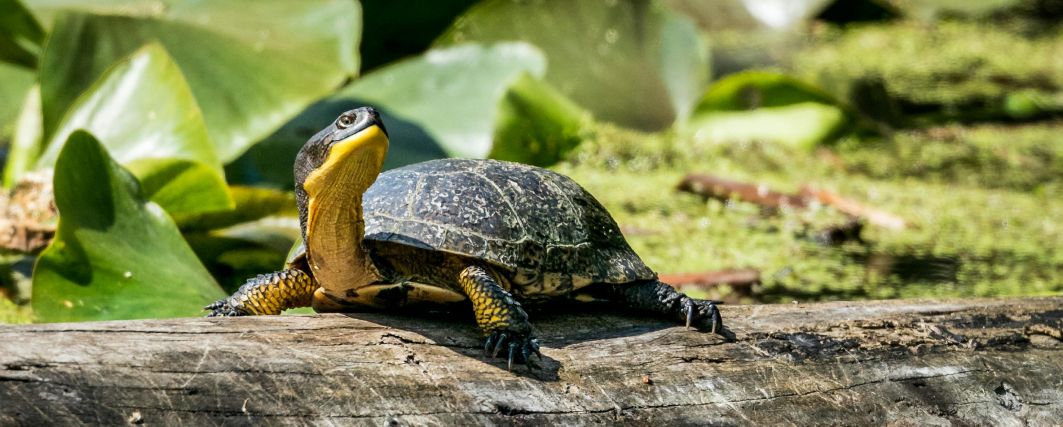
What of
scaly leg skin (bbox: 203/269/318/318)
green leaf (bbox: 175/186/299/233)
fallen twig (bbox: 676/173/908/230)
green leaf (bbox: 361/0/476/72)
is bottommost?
scaly leg skin (bbox: 203/269/318/318)

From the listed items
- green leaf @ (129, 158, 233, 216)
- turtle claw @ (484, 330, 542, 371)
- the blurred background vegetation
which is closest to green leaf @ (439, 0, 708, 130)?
the blurred background vegetation

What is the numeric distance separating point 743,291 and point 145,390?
2329mm

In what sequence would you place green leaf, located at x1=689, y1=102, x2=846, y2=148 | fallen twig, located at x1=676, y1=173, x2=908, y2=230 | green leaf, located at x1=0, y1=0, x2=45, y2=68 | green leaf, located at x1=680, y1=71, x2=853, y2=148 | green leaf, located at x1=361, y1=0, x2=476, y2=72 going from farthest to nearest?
1. green leaf, located at x1=689, y1=102, x2=846, y2=148
2. green leaf, located at x1=680, y1=71, x2=853, y2=148
3. fallen twig, located at x1=676, y1=173, x2=908, y2=230
4. green leaf, located at x1=361, y1=0, x2=476, y2=72
5. green leaf, located at x1=0, y1=0, x2=45, y2=68

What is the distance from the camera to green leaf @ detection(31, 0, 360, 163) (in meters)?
3.26

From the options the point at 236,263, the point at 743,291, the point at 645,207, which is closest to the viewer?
the point at 236,263

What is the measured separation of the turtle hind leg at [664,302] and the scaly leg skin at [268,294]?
23.9 inches

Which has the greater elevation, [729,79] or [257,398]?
[729,79]

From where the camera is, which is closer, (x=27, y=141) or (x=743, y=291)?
(x=27, y=141)

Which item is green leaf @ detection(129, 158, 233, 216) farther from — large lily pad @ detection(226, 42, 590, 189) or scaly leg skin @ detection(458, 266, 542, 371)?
scaly leg skin @ detection(458, 266, 542, 371)

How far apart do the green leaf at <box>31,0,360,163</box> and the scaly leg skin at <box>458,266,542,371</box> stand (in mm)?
1456

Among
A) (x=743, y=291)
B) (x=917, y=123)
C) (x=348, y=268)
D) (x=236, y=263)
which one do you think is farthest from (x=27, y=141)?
(x=917, y=123)

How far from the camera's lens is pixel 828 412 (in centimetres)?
206

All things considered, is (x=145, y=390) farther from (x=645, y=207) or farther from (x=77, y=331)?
(x=645, y=207)

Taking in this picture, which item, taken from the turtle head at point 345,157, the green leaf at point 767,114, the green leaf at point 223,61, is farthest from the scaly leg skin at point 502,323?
the green leaf at point 767,114
